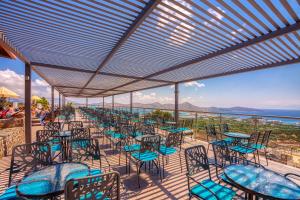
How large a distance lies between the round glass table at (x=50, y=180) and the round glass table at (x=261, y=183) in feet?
5.38

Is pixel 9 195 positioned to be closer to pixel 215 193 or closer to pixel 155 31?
pixel 215 193

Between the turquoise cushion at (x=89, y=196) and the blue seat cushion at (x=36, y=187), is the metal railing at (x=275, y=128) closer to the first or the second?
the turquoise cushion at (x=89, y=196)

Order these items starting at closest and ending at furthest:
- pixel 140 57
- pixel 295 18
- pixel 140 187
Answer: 1. pixel 295 18
2. pixel 140 187
3. pixel 140 57

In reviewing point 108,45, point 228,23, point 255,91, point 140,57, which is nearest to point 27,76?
point 108,45

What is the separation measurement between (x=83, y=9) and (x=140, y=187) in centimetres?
302

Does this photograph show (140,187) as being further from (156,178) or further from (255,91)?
(255,91)

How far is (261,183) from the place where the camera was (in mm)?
1688

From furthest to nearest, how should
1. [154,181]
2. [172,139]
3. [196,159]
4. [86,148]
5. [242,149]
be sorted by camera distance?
[242,149], [172,139], [154,181], [86,148], [196,159]

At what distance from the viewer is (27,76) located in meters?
4.80

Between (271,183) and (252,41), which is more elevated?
(252,41)

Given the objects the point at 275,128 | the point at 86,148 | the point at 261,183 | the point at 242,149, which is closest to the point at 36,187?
the point at 86,148

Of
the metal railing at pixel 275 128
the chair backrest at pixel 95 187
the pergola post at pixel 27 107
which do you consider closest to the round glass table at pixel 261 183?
the chair backrest at pixel 95 187

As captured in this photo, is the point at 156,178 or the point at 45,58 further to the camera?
the point at 45,58

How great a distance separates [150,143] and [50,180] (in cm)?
181
